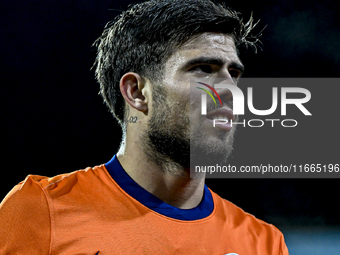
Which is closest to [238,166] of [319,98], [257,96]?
[257,96]

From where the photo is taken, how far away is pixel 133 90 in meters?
1.17

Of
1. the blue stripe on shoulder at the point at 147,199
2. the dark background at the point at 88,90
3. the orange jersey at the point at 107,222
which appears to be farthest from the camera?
the dark background at the point at 88,90

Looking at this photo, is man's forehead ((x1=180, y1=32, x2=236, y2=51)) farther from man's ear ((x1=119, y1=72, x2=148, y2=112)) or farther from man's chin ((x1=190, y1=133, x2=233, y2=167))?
man's chin ((x1=190, y1=133, x2=233, y2=167))

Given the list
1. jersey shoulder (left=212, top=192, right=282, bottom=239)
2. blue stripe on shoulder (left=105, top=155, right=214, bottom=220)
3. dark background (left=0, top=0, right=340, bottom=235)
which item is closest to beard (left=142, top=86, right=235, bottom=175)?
blue stripe on shoulder (left=105, top=155, right=214, bottom=220)

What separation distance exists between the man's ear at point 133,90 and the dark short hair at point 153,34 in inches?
1.2

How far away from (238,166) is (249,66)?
91cm

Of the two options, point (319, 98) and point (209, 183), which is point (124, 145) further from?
point (319, 98)

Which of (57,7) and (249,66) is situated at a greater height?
(57,7)

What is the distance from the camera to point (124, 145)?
1161 millimetres

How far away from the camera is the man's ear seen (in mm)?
1134

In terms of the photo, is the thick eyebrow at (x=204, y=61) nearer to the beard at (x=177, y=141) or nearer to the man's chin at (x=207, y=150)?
the beard at (x=177, y=141)

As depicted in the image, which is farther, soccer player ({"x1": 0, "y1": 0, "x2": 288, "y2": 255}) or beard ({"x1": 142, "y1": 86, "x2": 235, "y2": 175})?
beard ({"x1": 142, "y1": 86, "x2": 235, "y2": 175})

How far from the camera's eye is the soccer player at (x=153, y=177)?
0.88 meters

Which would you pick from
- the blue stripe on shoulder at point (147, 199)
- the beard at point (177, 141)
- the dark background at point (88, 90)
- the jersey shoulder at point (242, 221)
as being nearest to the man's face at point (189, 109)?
the beard at point (177, 141)
